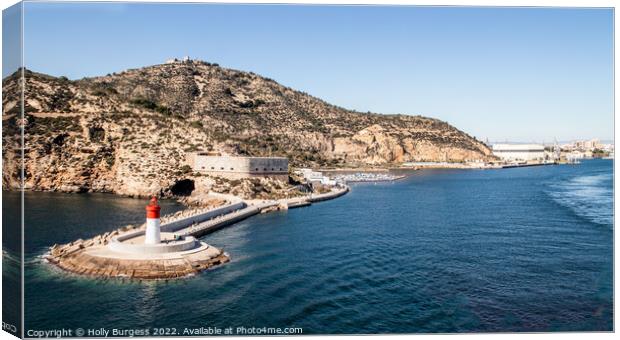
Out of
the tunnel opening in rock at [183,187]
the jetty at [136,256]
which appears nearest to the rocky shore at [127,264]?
the jetty at [136,256]

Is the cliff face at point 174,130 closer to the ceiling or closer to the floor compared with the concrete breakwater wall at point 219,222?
closer to the ceiling

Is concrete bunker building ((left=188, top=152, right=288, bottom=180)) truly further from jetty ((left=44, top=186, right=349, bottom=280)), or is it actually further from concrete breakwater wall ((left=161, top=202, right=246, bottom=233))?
jetty ((left=44, top=186, right=349, bottom=280))

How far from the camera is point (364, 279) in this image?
20.2 meters

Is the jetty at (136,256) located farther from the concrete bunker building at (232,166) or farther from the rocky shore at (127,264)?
the concrete bunker building at (232,166)

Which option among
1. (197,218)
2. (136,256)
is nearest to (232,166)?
(197,218)

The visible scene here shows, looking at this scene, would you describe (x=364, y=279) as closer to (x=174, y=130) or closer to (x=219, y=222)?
(x=219, y=222)

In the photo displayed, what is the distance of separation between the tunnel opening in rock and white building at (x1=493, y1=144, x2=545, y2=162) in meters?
113

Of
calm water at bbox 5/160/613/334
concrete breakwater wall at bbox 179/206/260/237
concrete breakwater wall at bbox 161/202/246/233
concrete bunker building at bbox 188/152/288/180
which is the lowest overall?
calm water at bbox 5/160/613/334

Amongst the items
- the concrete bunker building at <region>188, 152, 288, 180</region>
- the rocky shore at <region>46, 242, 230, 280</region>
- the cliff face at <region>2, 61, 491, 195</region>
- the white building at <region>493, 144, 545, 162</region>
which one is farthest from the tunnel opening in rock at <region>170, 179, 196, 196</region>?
the white building at <region>493, 144, 545, 162</region>

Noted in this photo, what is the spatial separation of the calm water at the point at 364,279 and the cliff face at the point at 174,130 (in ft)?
18.2

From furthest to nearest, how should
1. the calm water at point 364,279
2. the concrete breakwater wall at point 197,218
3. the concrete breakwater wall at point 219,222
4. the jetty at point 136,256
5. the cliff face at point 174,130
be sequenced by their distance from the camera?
the cliff face at point 174,130 < the concrete breakwater wall at point 219,222 < the concrete breakwater wall at point 197,218 < the jetty at point 136,256 < the calm water at point 364,279

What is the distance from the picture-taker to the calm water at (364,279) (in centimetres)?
1593

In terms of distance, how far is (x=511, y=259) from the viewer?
23.9 meters

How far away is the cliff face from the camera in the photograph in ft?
163
